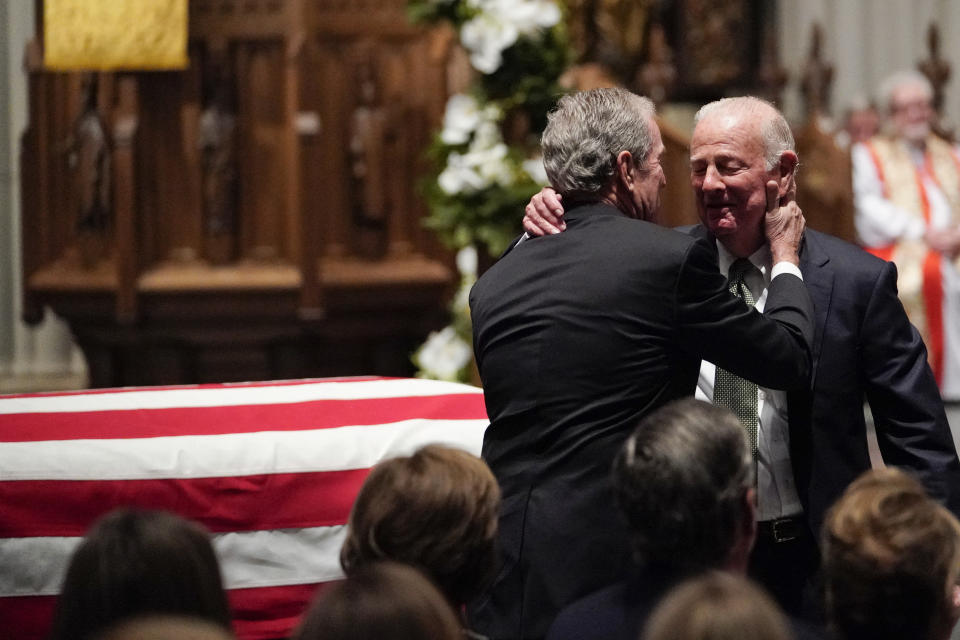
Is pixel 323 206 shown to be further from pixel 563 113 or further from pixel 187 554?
pixel 187 554

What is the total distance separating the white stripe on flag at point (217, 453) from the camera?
2.97 metres

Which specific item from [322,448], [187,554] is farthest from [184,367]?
[187,554]

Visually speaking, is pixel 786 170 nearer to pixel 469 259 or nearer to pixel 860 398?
pixel 860 398

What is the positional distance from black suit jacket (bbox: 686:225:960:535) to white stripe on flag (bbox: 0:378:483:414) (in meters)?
1.14

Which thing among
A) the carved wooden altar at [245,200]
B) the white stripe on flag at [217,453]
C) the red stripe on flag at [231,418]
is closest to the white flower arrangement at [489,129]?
the carved wooden altar at [245,200]

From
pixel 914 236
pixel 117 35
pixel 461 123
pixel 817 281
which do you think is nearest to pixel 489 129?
pixel 461 123

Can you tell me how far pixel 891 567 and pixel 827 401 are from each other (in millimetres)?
749

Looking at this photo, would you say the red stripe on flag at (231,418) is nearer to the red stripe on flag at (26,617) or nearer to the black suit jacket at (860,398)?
the red stripe on flag at (26,617)

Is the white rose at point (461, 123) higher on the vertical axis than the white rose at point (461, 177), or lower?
higher

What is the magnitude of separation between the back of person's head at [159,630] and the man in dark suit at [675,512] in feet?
2.08

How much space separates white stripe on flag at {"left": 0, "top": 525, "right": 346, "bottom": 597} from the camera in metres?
2.93

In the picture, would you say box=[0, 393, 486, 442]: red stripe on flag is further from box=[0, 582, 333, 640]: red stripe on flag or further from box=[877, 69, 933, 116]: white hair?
box=[877, 69, 933, 116]: white hair

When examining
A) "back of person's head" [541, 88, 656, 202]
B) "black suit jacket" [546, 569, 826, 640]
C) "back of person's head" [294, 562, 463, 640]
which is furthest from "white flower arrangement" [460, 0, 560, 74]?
"back of person's head" [294, 562, 463, 640]

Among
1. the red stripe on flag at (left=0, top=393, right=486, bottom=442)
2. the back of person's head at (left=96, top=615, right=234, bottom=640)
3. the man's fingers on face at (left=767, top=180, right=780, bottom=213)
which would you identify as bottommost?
the red stripe on flag at (left=0, top=393, right=486, bottom=442)
